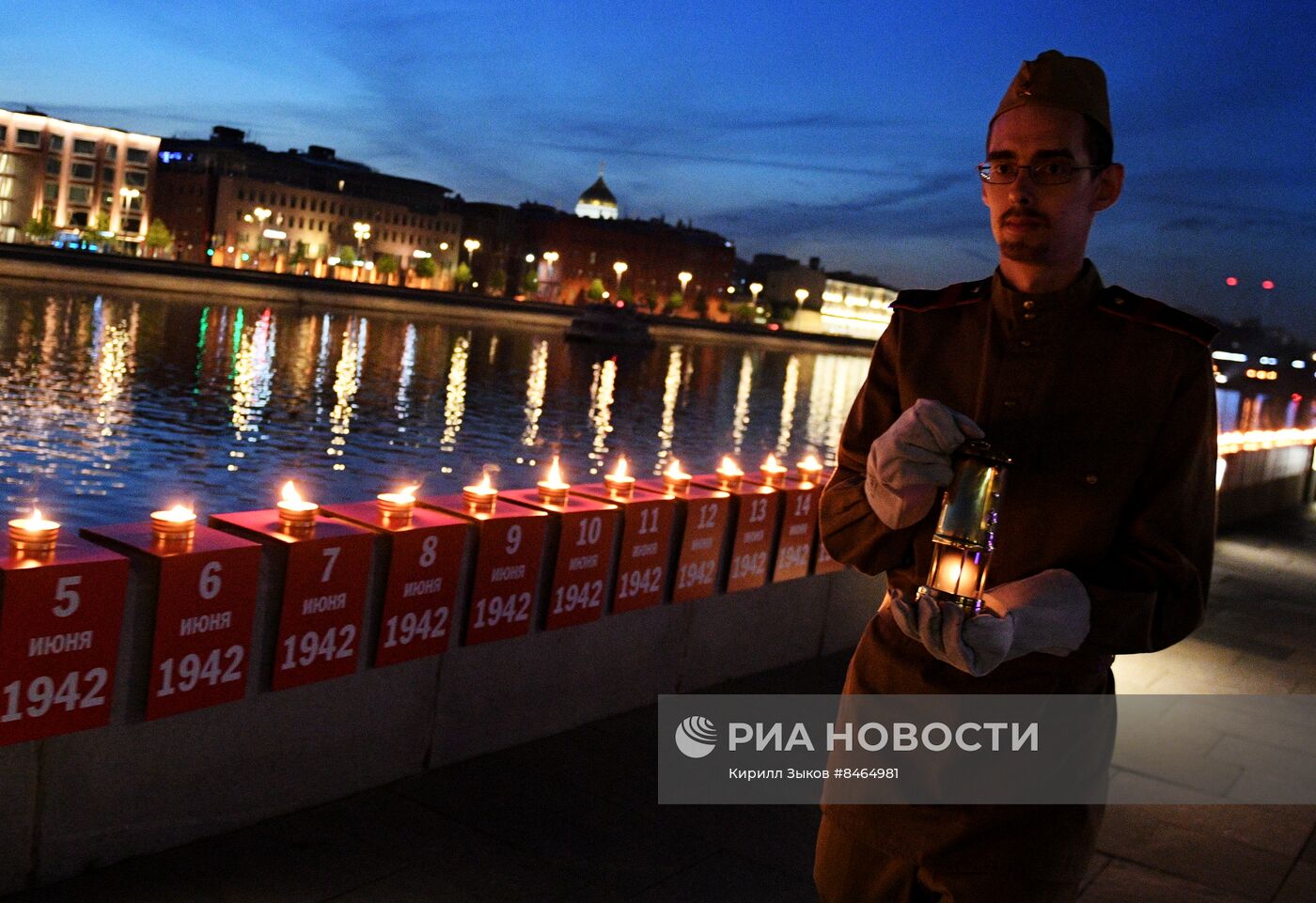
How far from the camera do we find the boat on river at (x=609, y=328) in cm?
6856

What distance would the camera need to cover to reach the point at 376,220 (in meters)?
132

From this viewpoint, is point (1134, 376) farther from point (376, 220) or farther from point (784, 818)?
point (376, 220)

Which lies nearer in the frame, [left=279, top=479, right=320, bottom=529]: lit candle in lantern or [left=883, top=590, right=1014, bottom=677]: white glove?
[left=883, top=590, right=1014, bottom=677]: white glove

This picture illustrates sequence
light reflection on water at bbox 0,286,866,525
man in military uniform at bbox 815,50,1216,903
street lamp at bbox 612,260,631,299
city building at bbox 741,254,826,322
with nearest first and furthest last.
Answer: man in military uniform at bbox 815,50,1216,903, light reflection on water at bbox 0,286,866,525, street lamp at bbox 612,260,631,299, city building at bbox 741,254,826,322

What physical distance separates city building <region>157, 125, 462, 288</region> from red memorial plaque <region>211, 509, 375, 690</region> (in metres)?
119

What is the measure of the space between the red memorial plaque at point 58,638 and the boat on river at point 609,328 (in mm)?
64502

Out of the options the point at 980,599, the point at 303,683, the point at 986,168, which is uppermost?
the point at 986,168

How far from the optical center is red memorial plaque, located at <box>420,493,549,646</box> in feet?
16.2

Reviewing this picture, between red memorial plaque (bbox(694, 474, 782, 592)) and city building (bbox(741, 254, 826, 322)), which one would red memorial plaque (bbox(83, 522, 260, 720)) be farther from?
city building (bbox(741, 254, 826, 322))

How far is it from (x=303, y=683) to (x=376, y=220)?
132281 mm

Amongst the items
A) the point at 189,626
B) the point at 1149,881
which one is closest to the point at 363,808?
the point at 189,626

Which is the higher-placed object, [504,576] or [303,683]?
[504,576]

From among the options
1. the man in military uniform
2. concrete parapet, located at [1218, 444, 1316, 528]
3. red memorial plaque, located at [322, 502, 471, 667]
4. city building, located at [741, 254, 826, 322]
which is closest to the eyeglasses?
the man in military uniform

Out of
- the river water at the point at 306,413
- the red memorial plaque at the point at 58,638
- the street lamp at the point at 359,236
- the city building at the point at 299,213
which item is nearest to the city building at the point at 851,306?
the city building at the point at 299,213
